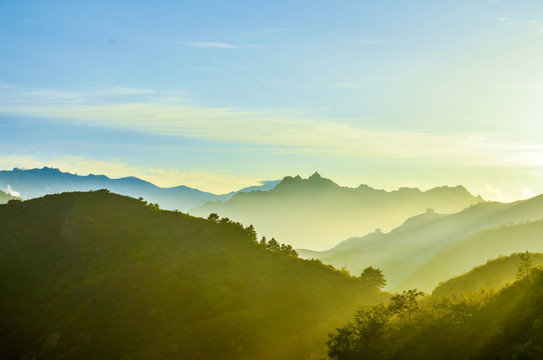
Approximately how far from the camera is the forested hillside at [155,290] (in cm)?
6800

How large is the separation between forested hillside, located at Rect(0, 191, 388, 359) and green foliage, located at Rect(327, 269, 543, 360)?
738 inches

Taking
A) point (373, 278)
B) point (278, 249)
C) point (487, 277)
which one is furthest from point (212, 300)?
point (487, 277)

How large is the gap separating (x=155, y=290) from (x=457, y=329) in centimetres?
6601

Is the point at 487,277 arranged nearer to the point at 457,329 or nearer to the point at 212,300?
the point at 457,329

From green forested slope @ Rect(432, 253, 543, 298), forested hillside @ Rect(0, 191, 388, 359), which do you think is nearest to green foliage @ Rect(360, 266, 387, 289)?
forested hillside @ Rect(0, 191, 388, 359)

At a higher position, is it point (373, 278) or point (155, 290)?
point (373, 278)

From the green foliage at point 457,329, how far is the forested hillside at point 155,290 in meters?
18.7

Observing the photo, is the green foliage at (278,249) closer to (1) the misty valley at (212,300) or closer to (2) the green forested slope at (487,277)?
(1) the misty valley at (212,300)

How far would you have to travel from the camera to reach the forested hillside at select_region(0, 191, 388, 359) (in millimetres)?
68000

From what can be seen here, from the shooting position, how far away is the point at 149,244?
101375 mm

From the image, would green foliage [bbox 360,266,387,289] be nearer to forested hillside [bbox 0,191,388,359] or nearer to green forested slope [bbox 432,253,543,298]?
forested hillside [bbox 0,191,388,359]

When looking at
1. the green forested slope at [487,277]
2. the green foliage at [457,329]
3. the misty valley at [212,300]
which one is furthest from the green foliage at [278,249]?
the green foliage at [457,329]

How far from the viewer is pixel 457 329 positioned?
35375mm

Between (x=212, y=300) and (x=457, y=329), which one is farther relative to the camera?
(x=212, y=300)
